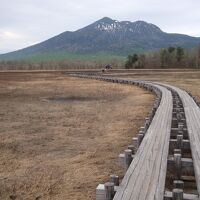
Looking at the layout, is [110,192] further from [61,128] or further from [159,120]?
[61,128]

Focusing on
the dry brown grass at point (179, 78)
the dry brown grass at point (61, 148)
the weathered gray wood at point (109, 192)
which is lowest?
the dry brown grass at point (179, 78)

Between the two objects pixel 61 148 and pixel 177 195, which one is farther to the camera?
pixel 61 148

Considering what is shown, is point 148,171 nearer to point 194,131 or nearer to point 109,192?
point 109,192

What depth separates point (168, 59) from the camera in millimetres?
83125

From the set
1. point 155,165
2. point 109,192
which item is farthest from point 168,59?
point 109,192

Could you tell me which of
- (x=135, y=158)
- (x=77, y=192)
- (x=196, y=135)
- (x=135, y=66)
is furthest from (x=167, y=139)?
(x=135, y=66)

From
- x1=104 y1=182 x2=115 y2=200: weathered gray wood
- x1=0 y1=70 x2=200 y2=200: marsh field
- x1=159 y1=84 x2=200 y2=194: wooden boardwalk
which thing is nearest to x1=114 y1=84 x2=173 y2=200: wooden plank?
x1=104 y1=182 x2=115 y2=200: weathered gray wood

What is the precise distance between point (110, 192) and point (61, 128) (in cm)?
737

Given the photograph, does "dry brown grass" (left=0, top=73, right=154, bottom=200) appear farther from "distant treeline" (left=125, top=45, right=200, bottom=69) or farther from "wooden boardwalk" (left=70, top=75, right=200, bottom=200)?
"distant treeline" (left=125, top=45, right=200, bottom=69)

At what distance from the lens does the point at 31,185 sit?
259 inches

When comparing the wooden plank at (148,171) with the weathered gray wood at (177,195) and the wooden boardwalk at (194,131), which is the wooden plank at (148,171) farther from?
the wooden boardwalk at (194,131)

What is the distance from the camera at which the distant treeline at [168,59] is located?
3174 inches

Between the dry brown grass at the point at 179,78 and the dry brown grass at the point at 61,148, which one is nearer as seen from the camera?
the dry brown grass at the point at 61,148

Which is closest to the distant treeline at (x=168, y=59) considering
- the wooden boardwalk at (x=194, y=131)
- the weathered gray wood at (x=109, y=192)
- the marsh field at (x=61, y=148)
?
the marsh field at (x=61, y=148)
